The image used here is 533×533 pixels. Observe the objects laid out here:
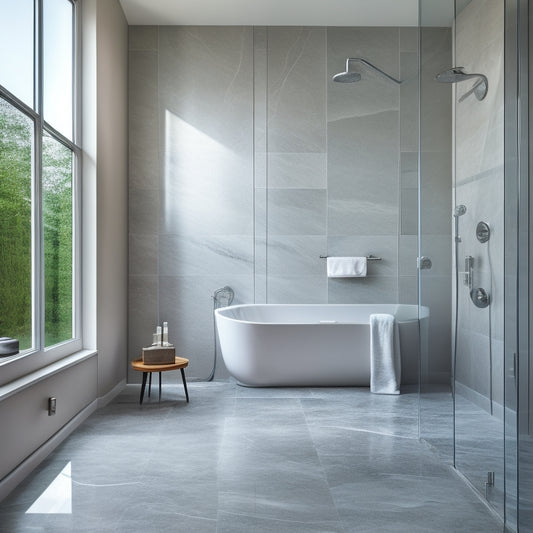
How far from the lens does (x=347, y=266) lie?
5.36 meters

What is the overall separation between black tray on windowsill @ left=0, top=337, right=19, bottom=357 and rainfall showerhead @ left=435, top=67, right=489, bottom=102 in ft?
7.57

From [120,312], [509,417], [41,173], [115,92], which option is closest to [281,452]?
[509,417]

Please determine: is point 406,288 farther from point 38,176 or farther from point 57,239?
point 38,176

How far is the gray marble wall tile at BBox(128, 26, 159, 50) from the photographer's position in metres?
5.38

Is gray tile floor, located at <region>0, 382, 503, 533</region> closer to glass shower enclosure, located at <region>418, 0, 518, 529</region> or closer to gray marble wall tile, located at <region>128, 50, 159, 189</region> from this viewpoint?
glass shower enclosure, located at <region>418, 0, 518, 529</region>

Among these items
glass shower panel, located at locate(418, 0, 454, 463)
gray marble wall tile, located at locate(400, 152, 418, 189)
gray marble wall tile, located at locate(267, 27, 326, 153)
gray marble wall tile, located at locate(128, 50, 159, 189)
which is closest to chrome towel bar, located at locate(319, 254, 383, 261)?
gray marble wall tile, located at locate(267, 27, 326, 153)

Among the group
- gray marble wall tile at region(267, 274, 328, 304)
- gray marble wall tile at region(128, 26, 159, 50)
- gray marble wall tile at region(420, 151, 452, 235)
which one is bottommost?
gray marble wall tile at region(267, 274, 328, 304)

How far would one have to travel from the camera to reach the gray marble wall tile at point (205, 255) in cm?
539

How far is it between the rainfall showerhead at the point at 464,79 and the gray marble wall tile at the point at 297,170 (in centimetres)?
250

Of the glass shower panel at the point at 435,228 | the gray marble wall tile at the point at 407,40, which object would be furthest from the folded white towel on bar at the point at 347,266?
the glass shower panel at the point at 435,228

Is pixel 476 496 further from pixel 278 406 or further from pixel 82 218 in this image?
pixel 82 218

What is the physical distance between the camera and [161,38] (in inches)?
212

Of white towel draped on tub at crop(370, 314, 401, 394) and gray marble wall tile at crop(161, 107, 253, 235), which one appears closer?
white towel draped on tub at crop(370, 314, 401, 394)

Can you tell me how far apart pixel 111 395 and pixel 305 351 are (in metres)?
1.51
